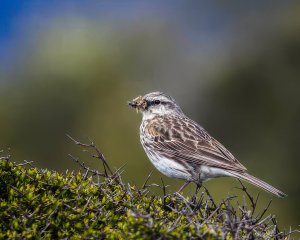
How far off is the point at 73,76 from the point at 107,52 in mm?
3979

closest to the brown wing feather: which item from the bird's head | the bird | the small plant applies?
the bird

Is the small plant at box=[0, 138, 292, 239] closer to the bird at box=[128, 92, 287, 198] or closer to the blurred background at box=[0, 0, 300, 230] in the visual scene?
the bird at box=[128, 92, 287, 198]

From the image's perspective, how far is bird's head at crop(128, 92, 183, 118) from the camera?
13.6m

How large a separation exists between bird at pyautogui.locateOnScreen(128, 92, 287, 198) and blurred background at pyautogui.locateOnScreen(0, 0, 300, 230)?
16.5 feet

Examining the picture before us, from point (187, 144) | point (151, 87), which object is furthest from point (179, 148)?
point (151, 87)

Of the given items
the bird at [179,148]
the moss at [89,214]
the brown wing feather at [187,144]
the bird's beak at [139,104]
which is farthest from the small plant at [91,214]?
the bird's beak at [139,104]

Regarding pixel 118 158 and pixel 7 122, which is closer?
pixel 118 158

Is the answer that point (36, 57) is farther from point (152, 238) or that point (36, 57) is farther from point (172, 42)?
point (152, 238)

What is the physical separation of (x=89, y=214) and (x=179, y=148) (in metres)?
5.77

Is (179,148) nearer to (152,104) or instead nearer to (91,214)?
(152,104)

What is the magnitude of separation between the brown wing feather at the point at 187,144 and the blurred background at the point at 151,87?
17.4 feet

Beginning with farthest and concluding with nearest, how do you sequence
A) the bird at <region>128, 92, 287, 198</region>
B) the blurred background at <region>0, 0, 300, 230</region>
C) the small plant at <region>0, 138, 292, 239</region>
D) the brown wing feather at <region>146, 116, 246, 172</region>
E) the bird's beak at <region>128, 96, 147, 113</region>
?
1. the blurred background at <region>0, 0, 300, 230</region>
2. the bird's beak at <region>128, 96, 147, 113</region>
3. the brown wing feather at <region>146, 116, 246, 172</region>
4. the bird at <region>128, 92, 287, 198</region>
5. the small plant at <region>0, 138, 292, 239</region>

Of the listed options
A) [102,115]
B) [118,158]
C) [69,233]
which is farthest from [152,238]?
[102,115]

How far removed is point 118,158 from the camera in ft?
78.4
